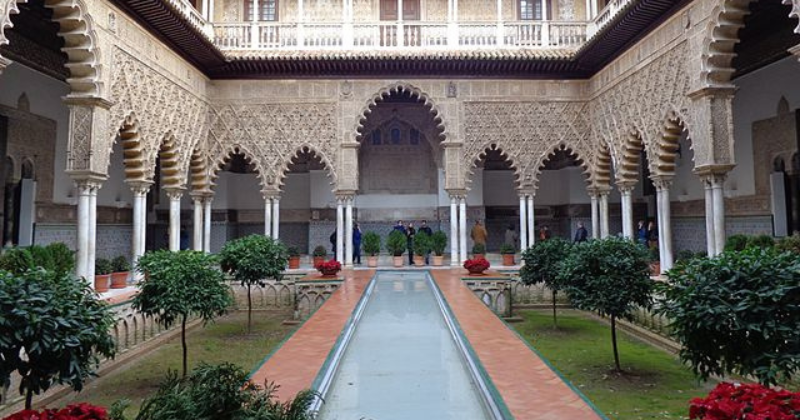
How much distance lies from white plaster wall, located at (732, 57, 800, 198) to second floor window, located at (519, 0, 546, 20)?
20.9ft

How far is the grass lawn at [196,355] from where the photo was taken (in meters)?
5.86

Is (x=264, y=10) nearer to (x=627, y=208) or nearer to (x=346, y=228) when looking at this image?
(x=346, y=228)

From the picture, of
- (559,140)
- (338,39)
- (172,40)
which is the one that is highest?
(338,39)

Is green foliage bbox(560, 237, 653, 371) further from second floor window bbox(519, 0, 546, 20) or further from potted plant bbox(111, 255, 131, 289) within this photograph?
second floor window bbox(519, 0, 546, 20)

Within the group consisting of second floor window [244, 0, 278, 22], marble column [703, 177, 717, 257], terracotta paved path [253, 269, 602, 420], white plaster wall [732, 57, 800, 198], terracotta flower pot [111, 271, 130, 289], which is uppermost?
second floor window [244, 0, 278, 22]

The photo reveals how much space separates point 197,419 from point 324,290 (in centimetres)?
838

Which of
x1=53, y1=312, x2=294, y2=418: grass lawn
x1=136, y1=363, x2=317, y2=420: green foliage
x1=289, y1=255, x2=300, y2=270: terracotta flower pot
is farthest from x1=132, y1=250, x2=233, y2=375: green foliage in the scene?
x1=289, y1=255, x2=300, y2=270: terracotta flower pot

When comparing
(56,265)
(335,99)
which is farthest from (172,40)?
(56,265)

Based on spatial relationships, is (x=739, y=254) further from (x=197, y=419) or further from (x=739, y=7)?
(x=739, y=7)

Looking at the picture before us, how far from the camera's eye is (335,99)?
14.2 m

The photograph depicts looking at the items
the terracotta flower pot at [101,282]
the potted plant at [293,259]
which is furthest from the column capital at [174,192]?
the potted plant at [293,259]

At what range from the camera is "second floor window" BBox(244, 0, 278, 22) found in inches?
627

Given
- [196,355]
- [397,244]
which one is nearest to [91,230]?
[196,355]

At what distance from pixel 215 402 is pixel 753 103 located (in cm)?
1389
